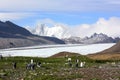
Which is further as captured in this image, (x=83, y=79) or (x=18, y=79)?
(x=18, y=79)

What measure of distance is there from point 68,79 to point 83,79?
1.86 m

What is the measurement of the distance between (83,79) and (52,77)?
4620mm

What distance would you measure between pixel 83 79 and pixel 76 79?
0.83 m

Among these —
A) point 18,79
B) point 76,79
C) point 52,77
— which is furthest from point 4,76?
point 76,79

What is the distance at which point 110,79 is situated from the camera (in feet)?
137

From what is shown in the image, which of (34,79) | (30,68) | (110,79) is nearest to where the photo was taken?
(110,79)

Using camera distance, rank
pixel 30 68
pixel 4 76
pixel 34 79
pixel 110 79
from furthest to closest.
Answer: pixel 30 68, pixel 4 76, pixel 34 79, pixel 110 79

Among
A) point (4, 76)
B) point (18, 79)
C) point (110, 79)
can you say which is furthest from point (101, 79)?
point (4, 76)

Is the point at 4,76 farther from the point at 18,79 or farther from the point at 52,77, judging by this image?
the point at 52,77

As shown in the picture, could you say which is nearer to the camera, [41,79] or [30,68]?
[41,79]

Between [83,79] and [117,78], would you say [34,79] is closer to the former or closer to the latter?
[83,79]

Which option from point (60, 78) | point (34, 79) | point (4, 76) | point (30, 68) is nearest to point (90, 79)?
point (60, 78)

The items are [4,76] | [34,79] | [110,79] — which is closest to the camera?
[110,79]

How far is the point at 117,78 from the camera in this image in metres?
42.7
